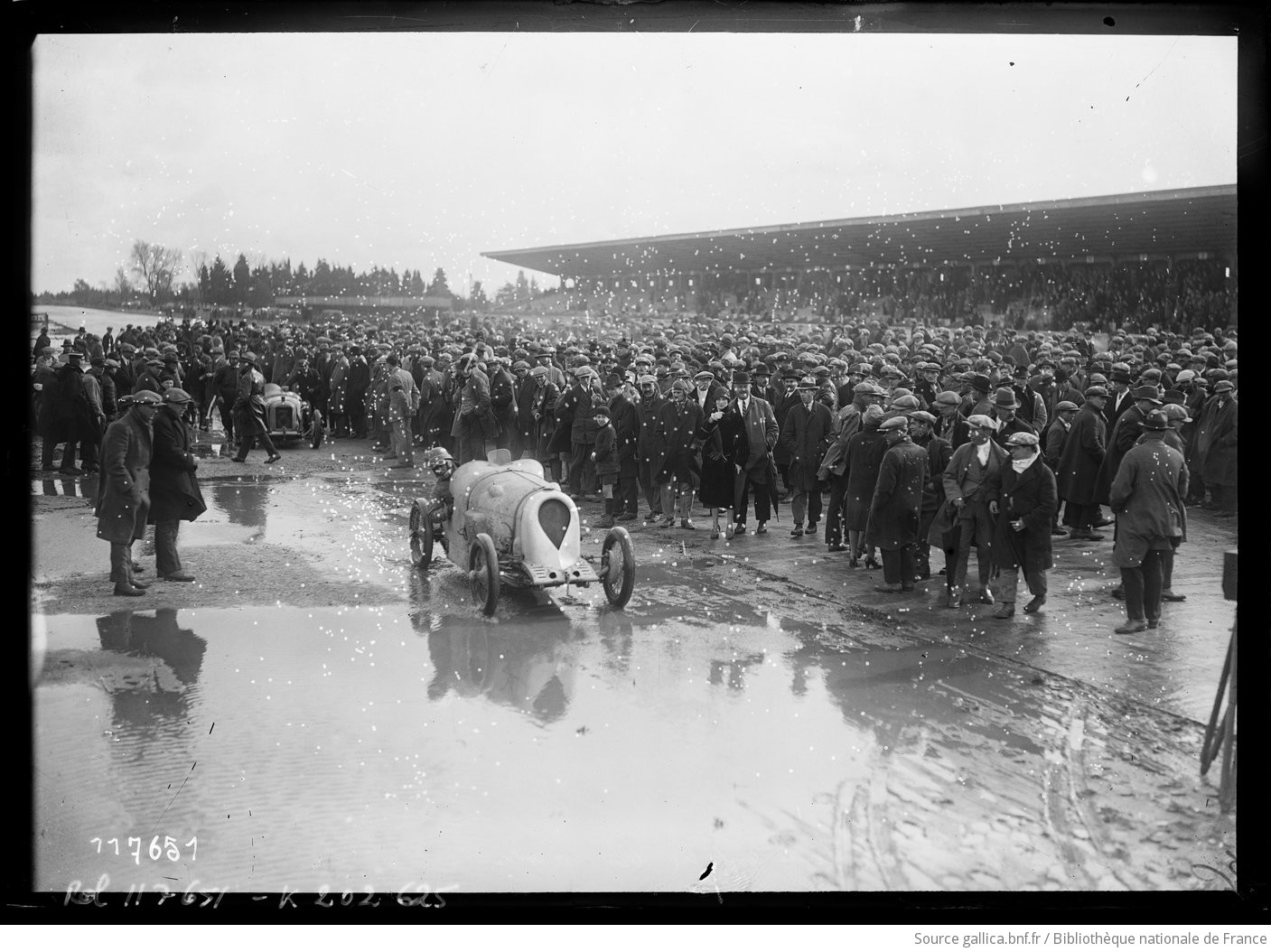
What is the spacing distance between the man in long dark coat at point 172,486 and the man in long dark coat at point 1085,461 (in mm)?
6099

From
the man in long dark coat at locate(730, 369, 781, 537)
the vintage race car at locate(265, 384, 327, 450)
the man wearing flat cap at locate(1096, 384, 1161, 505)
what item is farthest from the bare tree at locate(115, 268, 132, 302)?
the man wearing flat cap at locate(1096, 384, 1161, 505)

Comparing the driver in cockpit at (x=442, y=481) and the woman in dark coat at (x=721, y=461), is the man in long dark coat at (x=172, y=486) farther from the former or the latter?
the woman in dark coat at (x=721, y=461)

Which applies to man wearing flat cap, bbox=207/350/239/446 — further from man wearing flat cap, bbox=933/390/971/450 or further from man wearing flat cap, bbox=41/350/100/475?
man wearing flat cap, bbox=933/390/971/450

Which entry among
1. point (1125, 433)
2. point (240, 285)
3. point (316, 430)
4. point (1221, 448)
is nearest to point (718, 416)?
point (1125, 433)

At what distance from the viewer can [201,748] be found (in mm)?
4691

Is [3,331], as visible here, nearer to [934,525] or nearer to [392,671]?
[392,671]

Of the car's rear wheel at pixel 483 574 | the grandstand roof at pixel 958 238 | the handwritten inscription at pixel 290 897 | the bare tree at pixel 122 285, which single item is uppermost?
the grandstand roof at pixel 958 238

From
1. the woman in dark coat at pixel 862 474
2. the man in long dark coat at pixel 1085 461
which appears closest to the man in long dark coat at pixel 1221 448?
the man in long dark coat at pixel 1085 461

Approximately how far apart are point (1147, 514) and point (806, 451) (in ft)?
12.6

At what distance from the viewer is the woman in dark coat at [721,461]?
8578 mm

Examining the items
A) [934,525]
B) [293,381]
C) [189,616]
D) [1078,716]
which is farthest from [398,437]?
[1078,716]

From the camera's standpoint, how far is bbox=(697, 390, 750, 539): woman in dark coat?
28.1 ft

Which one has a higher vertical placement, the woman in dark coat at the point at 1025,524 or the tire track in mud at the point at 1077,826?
the woman in dark coat at the point at 1025,524

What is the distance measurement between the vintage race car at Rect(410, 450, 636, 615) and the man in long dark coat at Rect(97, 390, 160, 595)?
1.74 meters
